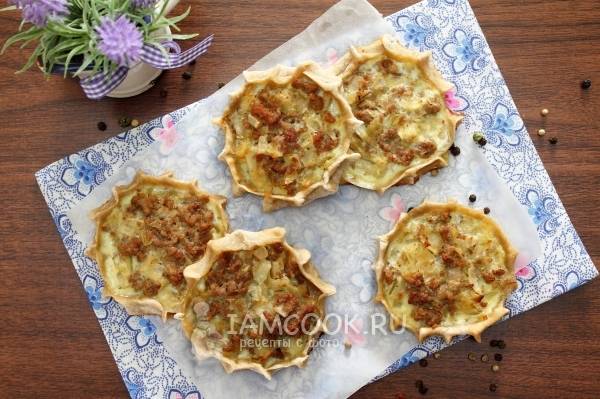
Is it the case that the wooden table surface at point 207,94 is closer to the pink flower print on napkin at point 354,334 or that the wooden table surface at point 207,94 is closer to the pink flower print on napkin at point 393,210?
the pink flower print on napkin at point 354,334

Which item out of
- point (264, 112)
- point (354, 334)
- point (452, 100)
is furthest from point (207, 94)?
point (354, 334)

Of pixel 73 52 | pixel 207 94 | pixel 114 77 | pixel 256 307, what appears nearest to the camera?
pixel 73 52

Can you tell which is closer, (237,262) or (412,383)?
(237,262)

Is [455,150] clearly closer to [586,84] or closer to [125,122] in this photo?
[586,84]

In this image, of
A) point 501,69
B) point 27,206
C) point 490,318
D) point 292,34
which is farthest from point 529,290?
point 27,206

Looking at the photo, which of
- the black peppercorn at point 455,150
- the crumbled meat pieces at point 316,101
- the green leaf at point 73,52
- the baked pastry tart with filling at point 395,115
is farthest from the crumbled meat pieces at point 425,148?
the green leaf at point 73,52

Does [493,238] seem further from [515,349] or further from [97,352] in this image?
[97,352]
